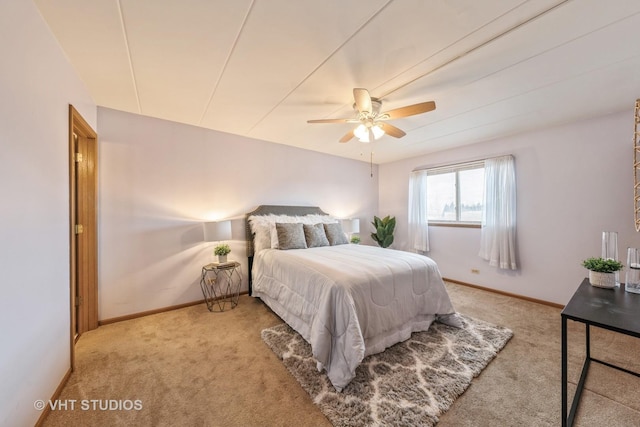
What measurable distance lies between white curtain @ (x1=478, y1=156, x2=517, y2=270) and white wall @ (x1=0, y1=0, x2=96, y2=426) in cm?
484

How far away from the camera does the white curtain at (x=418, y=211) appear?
4480mm

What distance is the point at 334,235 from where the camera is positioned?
3.62 metres

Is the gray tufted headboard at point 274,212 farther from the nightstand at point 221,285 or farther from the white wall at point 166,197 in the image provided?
the nightstand at point 221,285

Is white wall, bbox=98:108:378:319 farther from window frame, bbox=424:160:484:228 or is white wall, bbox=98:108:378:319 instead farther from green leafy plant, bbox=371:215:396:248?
window frame, bbox=424:160:484:228

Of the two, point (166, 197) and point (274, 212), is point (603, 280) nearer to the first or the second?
point (274, 212)

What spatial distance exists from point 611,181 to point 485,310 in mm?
2096

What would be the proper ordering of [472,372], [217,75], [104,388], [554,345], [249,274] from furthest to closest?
[249,274] → [554,345] → [217,75] → [472,372] → [104,388]

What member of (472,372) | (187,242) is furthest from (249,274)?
(472,372)

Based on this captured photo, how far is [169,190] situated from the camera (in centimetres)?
300

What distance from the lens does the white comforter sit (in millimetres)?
1750

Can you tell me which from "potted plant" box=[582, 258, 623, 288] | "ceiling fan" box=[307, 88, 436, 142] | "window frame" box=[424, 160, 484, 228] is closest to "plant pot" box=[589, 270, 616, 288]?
"potted plant" box=[582, 258, 623, 288]

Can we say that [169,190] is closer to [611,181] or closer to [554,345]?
[554,345]

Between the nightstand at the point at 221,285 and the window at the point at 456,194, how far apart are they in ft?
12.1

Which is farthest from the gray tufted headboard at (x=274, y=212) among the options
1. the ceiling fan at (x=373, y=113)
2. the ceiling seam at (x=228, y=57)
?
the ceiling fan at (x=373, y=113)
